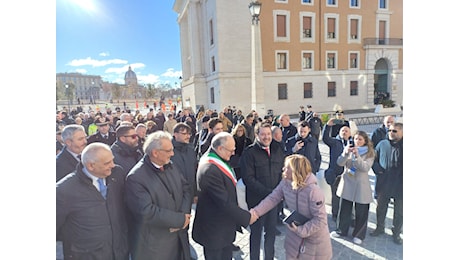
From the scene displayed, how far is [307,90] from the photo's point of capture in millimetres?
25281

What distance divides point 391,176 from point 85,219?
11.8 feet

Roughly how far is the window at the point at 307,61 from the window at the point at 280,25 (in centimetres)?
278

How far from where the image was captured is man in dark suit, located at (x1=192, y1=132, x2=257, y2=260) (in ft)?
7.50

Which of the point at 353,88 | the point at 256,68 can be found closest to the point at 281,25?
the point at 353,88

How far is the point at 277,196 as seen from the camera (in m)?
2.57

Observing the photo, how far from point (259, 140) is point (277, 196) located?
75cm

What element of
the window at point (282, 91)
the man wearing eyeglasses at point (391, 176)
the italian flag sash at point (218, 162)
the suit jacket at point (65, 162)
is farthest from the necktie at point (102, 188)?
the window at point (282, 91)

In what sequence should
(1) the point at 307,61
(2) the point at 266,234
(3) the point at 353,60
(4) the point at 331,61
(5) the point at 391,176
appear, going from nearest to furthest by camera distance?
1. (2) the point at 266,234
2. (5) the point at 391,176
3. (1) the point at 307,61
4. (4) the point at 331,61
5. (3) the point at 353,60

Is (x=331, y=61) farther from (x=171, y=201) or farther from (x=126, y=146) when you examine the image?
(x=171, y=201)

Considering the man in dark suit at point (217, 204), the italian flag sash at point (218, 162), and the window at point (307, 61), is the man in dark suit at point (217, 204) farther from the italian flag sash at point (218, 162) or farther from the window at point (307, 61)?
the window at point (307, 61)

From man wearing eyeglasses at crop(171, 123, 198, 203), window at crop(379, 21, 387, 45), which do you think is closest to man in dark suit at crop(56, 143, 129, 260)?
man wearing eyeglasses at crop(171, 123, 198, 203)

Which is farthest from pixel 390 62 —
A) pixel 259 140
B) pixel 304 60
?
pixel 259 140
